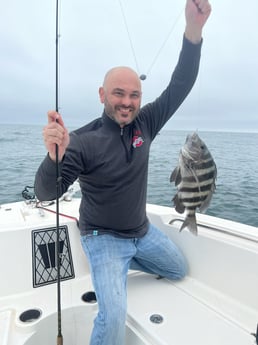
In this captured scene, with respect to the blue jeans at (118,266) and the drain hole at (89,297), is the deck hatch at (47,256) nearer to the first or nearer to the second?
the drain hole at (89,297)

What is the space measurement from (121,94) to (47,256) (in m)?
1.49

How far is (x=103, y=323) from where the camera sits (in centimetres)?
174

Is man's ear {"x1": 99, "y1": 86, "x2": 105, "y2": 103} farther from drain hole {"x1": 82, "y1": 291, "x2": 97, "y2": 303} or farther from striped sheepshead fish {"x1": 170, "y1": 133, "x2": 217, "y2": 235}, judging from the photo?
drain hole {"x1": 82, "y1": 291, "x2": 97, "y2": 303}

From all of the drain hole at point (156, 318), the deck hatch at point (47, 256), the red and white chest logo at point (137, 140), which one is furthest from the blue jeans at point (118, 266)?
the red and white chest logo at point (137, 140)

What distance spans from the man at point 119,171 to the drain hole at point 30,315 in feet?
1.69

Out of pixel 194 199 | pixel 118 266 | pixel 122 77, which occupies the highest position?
pixel 122 77

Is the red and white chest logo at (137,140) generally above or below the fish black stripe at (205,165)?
above

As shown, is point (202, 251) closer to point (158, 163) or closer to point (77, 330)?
point (77, 330)

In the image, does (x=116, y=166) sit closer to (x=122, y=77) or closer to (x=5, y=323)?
(x=122, y=77)

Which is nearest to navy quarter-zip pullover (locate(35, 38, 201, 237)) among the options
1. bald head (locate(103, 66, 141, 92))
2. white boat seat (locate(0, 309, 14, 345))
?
bald head (locate(103, 66, 141, 92))

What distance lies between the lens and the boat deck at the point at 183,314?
185cm

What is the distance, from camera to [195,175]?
154 centimetres

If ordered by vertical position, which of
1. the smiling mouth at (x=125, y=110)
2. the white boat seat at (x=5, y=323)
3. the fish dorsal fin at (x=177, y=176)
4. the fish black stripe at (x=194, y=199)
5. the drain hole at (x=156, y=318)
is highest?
the smiling mouth at (x=125, y=110)

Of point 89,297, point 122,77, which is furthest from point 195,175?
point 89,297
